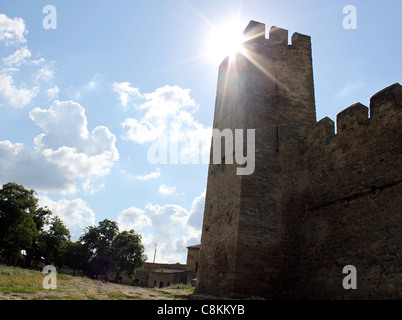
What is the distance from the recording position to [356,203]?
8930 millimetres

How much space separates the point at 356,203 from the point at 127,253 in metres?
40.4

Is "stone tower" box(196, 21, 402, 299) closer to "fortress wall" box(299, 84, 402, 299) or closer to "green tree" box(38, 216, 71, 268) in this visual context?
"fortress wall" box(299, 84, 402, 299)

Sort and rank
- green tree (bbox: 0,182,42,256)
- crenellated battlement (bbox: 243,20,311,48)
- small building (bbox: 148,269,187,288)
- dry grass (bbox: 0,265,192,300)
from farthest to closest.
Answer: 1. small building (bbox: 148,269,187,288)
2. green tree (bbox: 0,182,42,256)
3. crenellated battlement (bbox: 243,20,311,48)
4. dry grass (bbox: 0,265,192,300)

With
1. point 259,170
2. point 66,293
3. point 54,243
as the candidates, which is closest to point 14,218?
point 54,243

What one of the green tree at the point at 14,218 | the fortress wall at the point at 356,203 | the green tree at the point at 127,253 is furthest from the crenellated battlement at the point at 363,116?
the green tree at the point at 127,253

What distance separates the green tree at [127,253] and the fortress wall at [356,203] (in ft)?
124

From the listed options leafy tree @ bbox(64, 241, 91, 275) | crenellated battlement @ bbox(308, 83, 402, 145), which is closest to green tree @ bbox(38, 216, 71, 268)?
leafy tree @ bbox(64, 241, 91, 275)

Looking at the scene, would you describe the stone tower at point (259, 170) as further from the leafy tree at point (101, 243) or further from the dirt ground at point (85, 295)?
the leafy tree at point (101, 243)

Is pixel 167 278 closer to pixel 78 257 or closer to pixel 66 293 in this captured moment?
pixel 78 257

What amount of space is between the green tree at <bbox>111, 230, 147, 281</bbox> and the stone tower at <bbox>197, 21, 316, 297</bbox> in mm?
34807

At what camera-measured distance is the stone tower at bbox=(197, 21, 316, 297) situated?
31.6 ft

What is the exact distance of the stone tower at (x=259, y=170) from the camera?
964cm
